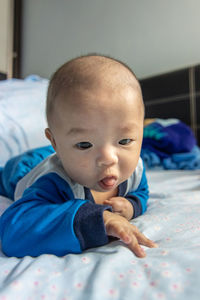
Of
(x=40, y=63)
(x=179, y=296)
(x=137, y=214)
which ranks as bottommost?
(x=137, y=214)

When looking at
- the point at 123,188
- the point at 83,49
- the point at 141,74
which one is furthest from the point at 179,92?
the point at 123,188

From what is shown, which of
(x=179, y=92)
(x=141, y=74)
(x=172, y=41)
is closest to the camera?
(x=179, y=92)

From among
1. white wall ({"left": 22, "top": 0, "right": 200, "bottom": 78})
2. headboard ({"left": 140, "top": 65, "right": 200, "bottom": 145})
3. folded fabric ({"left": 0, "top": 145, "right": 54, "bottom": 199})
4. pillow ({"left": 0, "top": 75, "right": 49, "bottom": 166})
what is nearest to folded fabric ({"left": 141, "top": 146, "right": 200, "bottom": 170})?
headboard ({"left": 140, "top": 65, "right": 200, "bottom": 145})

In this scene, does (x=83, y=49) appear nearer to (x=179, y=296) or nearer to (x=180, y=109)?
(x=180, y=109)

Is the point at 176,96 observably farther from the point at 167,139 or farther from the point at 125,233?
Answer: the point at 125,233

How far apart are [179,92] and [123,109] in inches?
64.0

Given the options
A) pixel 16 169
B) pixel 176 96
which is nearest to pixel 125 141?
pixel 16 169

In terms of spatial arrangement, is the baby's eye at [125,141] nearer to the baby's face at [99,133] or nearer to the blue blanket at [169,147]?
the baby's face at [99,133]

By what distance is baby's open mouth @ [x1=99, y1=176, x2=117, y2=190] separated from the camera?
0.56m

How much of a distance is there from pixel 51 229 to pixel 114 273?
Answer: 168 millimetres

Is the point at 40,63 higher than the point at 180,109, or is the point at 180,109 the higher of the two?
the point at 40,63

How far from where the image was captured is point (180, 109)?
202 cm

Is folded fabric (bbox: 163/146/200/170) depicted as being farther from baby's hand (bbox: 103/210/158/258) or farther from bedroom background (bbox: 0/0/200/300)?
baby's hand (bbox: 103/210/158/258)

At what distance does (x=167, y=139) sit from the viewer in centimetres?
163
